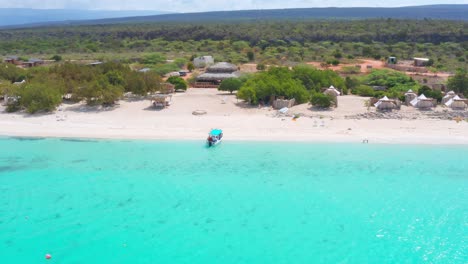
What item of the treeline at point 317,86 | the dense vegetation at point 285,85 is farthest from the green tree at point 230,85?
the dense vegetation at point 285,85

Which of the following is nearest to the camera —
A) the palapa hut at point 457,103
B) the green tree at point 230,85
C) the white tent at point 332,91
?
the palapa hut at point 457,103

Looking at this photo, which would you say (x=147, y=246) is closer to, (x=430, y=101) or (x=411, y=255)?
(x=411, y=255)

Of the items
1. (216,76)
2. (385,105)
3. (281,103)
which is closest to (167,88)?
(216,76)

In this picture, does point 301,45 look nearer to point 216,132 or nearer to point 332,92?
point 332,92

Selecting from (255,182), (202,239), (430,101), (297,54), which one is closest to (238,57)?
(297,54)

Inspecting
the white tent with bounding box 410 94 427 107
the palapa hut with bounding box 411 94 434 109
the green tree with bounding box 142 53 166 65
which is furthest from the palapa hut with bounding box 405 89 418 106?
the green tree with bounding box 142 53 166 65

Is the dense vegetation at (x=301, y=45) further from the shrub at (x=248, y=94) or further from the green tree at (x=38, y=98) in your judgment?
the green tree at (x=38, y=98)
